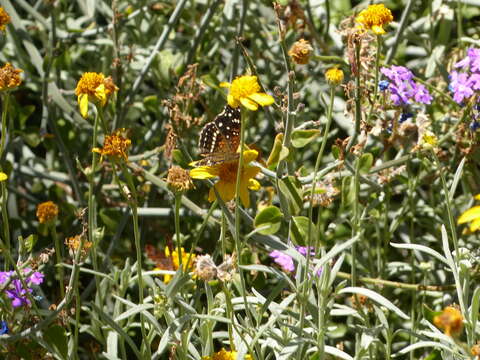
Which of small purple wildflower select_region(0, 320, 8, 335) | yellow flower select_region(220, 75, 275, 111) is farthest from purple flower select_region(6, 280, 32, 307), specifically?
yellow flower select_region(220, 75, 275, 111)

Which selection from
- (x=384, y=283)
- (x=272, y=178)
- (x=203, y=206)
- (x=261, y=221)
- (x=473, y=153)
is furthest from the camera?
(x=203, y=206)

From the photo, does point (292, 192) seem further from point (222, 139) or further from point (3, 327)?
point (3, 327)

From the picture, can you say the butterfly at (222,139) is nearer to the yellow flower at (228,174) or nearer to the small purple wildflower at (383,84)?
the yellow flower at (228,174)

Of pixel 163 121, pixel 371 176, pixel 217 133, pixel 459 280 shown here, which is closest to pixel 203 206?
pixel 163 121

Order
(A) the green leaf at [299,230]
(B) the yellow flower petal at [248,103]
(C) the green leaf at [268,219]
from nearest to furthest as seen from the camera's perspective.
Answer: (B) the yellow flower petal at [248,103], (C) the green leaf at [268,219], (A) the green leaf at [299,230]

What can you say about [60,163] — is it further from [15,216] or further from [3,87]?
[3,87]

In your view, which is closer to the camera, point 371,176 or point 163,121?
point 371,176

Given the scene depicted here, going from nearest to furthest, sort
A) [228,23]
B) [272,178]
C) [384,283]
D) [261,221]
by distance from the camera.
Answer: [261,221]
[272,178]
[384,283]
[228,23]

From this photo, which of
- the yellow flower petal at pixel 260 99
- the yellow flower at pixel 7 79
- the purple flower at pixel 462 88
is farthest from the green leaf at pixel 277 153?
the purple flower at pixel 462 88
